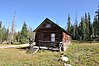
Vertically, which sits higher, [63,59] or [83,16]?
[83,16]

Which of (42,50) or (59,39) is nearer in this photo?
(42,50)

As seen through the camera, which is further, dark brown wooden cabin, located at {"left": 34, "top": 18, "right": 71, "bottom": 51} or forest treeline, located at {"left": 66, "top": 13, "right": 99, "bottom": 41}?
forest treeline, located at {"left": 66, "top": 13, "right": 99, "bottom": 41}

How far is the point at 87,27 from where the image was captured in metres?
78.2

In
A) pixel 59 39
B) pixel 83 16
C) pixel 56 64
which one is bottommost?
pixel 56 64

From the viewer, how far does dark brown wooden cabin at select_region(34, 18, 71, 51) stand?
3212cm

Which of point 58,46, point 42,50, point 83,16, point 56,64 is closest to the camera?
point 56,64

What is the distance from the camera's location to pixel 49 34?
33.0 m

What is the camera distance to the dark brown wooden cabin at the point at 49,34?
32125mm

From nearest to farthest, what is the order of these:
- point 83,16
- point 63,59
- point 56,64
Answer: point 56,64 → point 63,59 → point 83,16

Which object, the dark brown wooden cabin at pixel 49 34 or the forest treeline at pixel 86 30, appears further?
the forest treeline at pixel 86 30

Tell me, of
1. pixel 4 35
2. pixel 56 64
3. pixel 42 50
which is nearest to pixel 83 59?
pixel 56 64

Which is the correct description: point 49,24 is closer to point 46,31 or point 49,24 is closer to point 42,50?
point 46,31

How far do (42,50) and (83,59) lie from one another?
1040cm

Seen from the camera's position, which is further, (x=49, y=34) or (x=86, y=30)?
(x=86, y=30)
